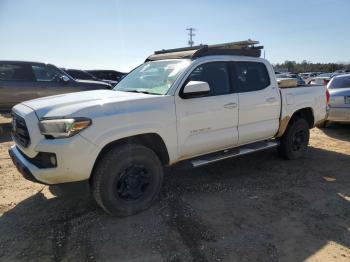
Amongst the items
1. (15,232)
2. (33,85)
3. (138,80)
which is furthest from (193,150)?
(33,85)

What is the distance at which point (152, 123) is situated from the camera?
3.97 meters

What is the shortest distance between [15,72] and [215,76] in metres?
7.16

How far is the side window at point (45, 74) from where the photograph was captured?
9.98m

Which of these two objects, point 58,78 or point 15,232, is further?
point 58,78

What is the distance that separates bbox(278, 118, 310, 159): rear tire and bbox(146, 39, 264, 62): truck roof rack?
1484mm

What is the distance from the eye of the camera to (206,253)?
3238mm

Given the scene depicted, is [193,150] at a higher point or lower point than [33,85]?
lower

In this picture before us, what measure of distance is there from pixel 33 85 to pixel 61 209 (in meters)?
6.64

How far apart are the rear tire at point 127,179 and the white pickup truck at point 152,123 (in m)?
0.01

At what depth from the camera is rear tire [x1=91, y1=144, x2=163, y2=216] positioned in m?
3.75

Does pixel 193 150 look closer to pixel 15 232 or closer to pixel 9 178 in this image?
pixel 15 232

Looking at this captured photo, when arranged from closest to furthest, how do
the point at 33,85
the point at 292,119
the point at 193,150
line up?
the point at 193,150
the point at 292,119
the point at 33,85

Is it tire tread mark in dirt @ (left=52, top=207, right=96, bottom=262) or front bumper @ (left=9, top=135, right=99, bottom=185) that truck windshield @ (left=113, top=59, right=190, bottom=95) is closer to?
front bumper @ (left=9, top=135, right=99, bottom=185)

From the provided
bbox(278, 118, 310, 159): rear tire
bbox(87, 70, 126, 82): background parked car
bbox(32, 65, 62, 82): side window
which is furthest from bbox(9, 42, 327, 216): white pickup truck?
bbox(87, 70, 126, 82): background parked car
